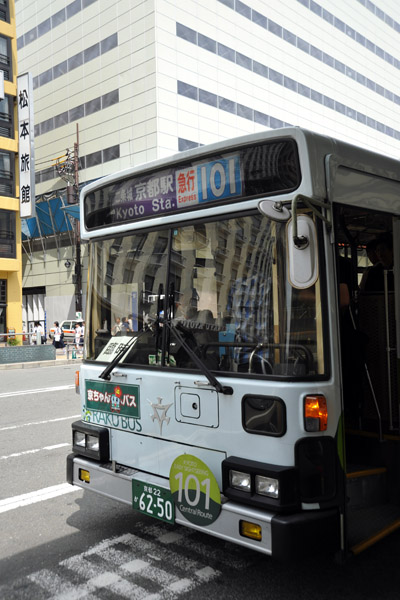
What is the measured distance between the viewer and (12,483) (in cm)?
549

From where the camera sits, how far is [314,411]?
301 cm

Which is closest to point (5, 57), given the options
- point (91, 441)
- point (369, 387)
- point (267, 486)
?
point (91, 441)

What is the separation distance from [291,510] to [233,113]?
118 ft

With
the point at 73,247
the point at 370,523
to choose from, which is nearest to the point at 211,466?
the point at 370,523

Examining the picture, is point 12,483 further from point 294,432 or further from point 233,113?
point 233,113

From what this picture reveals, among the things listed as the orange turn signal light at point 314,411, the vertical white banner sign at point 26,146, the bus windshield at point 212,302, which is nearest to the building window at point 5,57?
the vertical white banner sign at point 26,146

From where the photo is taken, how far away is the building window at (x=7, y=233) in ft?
103

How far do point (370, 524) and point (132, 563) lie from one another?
158cm

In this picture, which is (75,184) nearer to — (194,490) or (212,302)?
(212,302)

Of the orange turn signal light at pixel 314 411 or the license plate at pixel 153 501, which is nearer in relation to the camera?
the orange turn signal light at pixel 314 411

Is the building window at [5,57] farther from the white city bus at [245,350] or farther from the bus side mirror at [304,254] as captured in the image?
the bus side mirror at [304,254]

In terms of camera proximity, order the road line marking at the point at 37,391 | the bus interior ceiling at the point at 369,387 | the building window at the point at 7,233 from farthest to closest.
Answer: the building window at the point at 7,233, the road line marking at the point at 37,391, the bus interior ceiling at the point at 369,387

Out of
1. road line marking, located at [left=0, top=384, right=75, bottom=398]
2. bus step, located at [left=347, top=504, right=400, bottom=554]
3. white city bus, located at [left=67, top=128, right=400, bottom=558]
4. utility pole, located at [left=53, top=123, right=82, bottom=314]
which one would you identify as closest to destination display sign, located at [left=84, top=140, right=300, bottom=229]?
white city bus, located at [left=67, top=128, right=400, bottom=558]

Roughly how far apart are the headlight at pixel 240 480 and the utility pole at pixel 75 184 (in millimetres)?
32447
